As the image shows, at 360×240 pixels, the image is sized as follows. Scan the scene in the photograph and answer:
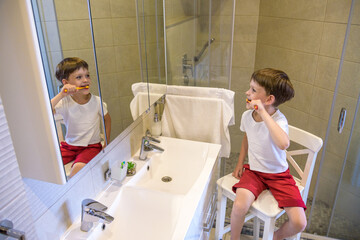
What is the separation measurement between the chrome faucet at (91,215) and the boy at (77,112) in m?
0.13

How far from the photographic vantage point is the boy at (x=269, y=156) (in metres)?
1.55

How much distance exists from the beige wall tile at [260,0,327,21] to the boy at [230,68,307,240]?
3.08ft

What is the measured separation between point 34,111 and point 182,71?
1227mm

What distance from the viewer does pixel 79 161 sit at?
104cm

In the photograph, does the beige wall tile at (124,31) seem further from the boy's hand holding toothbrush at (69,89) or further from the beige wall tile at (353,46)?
the beige wall tile at (353,46)

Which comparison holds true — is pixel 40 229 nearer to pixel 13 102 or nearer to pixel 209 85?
pixel 13 102

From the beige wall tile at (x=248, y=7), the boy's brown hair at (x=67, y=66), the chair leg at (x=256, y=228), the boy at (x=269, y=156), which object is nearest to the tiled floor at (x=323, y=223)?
the chair leg at (x=256, y=228)

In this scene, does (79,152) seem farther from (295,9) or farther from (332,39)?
(295,9)

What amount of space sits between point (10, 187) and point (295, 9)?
2417 millimetres

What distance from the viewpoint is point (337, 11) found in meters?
2.09

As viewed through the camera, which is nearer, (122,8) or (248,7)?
(122,8)

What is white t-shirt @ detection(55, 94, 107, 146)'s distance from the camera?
0.94 metres

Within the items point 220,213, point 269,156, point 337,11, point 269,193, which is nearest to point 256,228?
point 220,213

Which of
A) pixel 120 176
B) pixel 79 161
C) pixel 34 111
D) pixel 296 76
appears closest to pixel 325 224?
pixel 296 76
